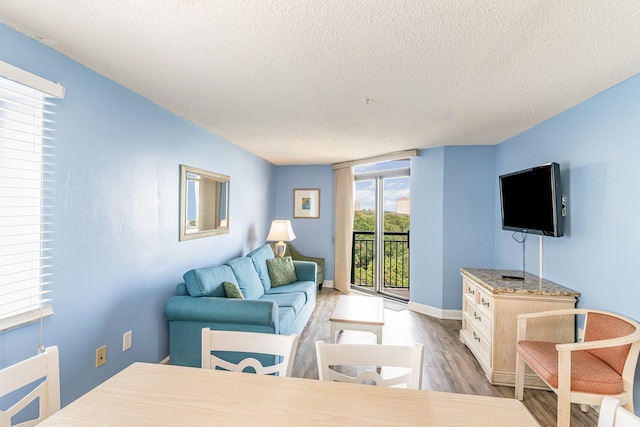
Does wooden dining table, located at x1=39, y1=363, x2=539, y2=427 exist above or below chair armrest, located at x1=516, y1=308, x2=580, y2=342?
above

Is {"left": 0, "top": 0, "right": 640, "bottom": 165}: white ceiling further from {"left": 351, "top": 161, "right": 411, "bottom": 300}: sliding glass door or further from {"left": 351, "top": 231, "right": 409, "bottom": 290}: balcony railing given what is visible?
{"left": 351, "top": 231, "right": 409, "bottom": 290}: balcony railing

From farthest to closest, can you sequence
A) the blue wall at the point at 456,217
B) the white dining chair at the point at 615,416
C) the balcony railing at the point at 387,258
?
the balcony railing at the point at 387,258 < the blue wall at the point at 456,217 < the white dining chair at the point at 615,416

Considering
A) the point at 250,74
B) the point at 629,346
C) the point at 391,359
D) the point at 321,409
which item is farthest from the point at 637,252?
the point at 250,74

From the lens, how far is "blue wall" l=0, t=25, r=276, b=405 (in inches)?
69.6

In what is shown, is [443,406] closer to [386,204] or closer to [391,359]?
[391,359]

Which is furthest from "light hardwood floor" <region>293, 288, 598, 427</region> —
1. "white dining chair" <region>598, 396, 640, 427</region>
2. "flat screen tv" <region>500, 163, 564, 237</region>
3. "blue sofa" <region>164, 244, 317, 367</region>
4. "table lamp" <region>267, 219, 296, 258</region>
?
"white dining chair" <region>598, 396, 640, 427</region>

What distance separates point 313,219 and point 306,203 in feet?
1.10

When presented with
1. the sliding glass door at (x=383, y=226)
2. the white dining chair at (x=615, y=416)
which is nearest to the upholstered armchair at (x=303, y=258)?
the sliding glass door at (x=383, y=226)

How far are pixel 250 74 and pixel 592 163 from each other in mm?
2641

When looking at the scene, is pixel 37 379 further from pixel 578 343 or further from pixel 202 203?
pixel 578 343

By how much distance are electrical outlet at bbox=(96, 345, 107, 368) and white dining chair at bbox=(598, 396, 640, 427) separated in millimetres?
2584

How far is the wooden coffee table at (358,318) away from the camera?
269 centimetres

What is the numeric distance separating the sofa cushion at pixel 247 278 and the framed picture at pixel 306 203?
220 centimetres

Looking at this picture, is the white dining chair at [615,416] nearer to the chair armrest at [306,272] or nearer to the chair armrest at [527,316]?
the chair armrest at [527,316]
